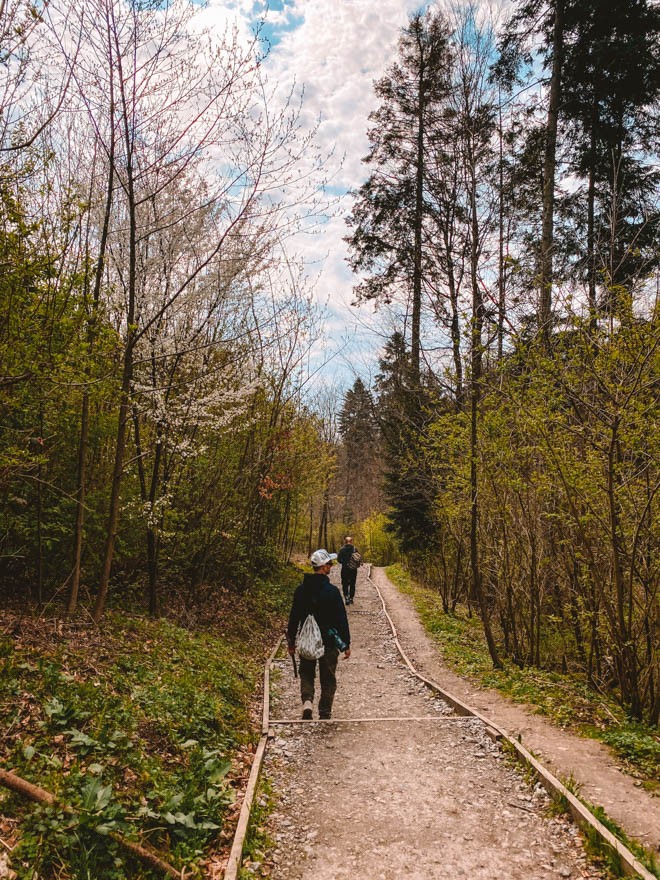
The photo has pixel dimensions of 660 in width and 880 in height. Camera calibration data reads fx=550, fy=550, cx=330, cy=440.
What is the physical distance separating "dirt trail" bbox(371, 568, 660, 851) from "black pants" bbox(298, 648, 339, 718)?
2.03 meters

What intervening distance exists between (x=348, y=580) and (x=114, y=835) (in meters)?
13.3

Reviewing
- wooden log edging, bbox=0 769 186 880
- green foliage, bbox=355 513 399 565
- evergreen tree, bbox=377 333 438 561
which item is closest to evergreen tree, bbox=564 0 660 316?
evergreen tree, bbox=377 333 438 561

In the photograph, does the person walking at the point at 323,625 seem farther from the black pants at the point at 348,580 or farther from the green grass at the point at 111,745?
the black pants at the point at 348,580

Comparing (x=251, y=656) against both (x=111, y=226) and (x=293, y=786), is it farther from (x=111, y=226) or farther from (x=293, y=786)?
(x=111, y=226)

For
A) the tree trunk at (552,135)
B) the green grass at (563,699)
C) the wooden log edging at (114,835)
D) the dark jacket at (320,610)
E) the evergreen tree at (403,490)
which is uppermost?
the tree trunk at (552,135)

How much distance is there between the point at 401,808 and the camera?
14.4ft

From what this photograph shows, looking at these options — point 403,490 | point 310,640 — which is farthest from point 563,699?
point 403,490

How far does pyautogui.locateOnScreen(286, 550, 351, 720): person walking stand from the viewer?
663 centimetres

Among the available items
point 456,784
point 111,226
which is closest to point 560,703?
point 456,784

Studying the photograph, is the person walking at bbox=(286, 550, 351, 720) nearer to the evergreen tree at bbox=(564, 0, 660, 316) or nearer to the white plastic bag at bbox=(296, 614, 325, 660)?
the white plastic bag at bbox=(296, 614, 325, 660)

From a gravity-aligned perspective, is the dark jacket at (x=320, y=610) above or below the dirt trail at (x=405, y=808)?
above

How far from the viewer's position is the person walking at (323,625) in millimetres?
6633

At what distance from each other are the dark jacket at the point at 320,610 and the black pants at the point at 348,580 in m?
9.46

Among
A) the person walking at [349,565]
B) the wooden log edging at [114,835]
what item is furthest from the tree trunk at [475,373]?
the wooden log edging at [114,835]
